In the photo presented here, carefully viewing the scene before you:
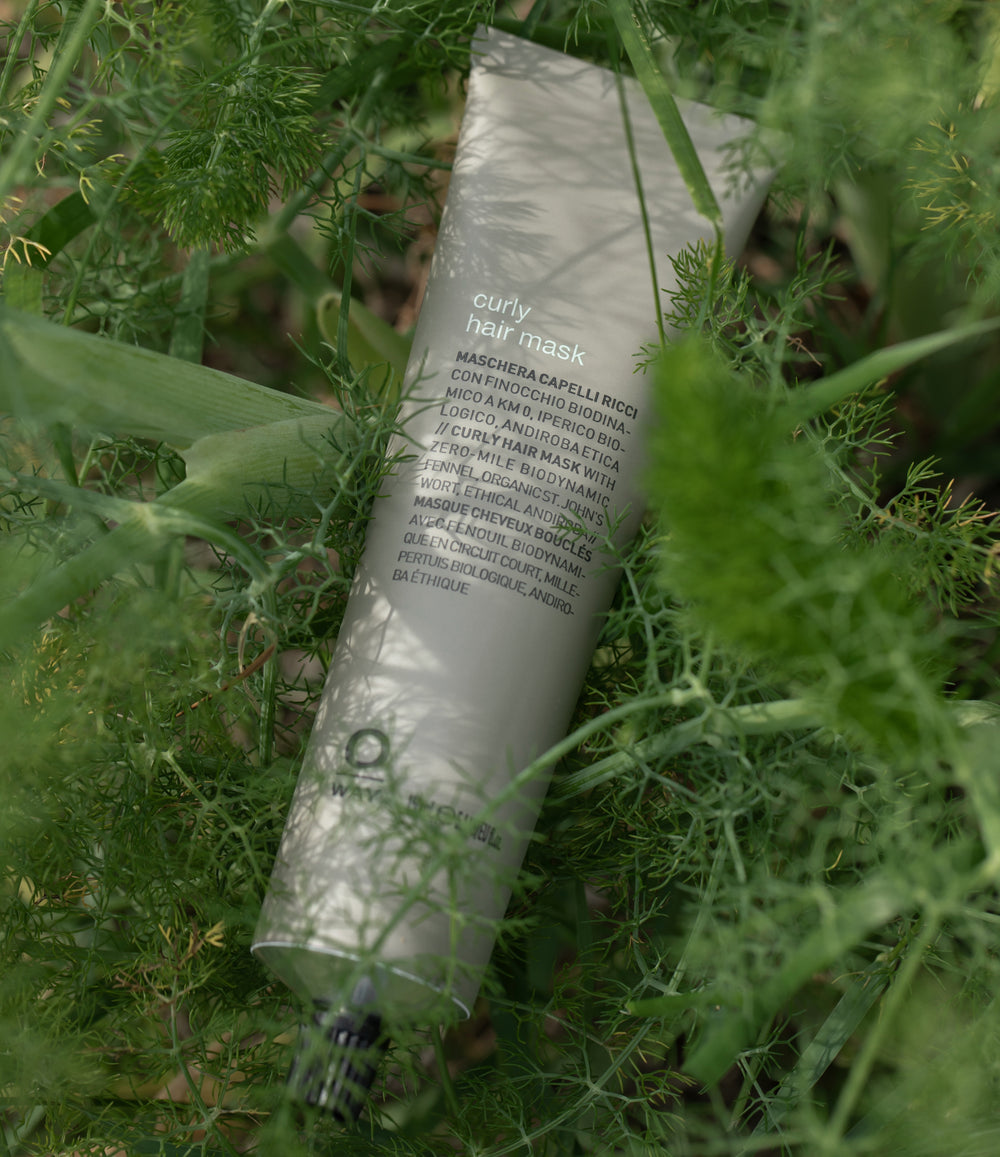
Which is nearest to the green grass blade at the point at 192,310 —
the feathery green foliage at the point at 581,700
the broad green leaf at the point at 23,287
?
the feathery green foliage at the point at 581,700

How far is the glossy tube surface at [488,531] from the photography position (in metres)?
0.54

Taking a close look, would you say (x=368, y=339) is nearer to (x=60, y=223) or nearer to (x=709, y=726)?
(x=60, y=223)

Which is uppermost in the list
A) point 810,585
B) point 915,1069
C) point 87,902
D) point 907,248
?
point 907,248

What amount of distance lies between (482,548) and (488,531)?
1 centimetres

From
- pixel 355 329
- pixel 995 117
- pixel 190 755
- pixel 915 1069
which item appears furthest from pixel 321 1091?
pixel 995 117

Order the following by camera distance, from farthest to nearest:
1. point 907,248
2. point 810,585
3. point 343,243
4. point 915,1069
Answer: point 907,248 → point 343,243 → point 915,1069 → point 810,585

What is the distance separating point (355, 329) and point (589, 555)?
305 mm

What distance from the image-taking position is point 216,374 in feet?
1.88

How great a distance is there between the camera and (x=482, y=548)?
1.84 ft

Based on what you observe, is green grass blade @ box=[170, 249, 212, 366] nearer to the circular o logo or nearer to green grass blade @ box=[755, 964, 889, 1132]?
the circular o logo

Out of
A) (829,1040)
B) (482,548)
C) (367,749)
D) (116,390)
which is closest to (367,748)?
(367,749)

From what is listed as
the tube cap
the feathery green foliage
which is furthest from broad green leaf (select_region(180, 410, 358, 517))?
the tube cap

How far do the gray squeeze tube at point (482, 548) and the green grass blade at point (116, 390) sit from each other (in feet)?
0.33

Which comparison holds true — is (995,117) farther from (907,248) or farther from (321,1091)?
(321,1091)
